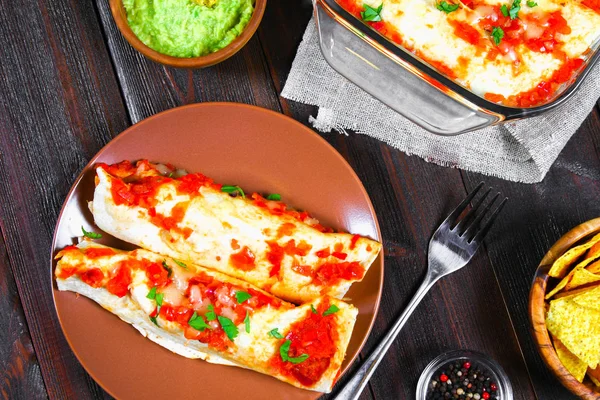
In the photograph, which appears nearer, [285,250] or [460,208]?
[285,250]

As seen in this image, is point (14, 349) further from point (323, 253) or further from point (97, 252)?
point (323, 253)

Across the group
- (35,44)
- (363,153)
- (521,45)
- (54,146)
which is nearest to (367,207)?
(363,153)

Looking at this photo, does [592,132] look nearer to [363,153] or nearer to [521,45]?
[521,45]

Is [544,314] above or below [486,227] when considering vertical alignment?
below

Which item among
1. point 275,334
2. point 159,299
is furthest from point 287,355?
point 159,299

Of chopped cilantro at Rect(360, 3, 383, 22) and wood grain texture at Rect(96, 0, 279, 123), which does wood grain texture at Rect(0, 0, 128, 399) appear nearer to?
wood grain texture at Rect(96, 0, 279, 123)

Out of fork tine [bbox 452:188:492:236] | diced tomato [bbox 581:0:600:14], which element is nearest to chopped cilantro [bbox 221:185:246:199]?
fork tine [bbox 452:188:492:236]

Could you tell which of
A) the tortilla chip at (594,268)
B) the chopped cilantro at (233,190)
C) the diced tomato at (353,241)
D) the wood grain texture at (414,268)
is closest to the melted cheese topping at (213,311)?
the diced tomato at (353,241)
